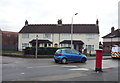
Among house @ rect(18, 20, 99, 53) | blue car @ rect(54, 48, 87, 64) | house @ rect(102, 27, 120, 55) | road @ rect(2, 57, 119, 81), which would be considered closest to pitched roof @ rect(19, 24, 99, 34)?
house @ rect(18, 20, 99, 53)

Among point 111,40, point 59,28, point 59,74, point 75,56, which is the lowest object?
point 59,74

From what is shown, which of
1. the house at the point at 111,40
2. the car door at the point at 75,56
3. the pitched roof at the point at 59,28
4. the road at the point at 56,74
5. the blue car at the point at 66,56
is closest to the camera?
the road at the point at 56,74

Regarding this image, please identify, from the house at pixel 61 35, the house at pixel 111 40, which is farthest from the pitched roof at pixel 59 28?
the house at pixel 111 40

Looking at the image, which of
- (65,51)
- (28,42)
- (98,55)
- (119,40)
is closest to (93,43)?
(119,40)

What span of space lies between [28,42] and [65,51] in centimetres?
3115

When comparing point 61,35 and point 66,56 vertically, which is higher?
point 61,35

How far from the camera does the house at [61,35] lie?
146 feet

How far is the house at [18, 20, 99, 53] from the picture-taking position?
4441cm

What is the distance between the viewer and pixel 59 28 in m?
47.3

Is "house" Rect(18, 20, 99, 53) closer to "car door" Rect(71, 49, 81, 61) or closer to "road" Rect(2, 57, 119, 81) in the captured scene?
"car door" Rect(71, 49, 81, 61)

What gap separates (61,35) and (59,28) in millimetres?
2523

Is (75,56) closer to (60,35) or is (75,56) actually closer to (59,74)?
(59,74)

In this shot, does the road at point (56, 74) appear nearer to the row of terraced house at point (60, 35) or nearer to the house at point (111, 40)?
the row of terraced house at point (60, 35)

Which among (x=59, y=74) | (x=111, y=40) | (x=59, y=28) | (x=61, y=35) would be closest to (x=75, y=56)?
(x=59, y=74)
